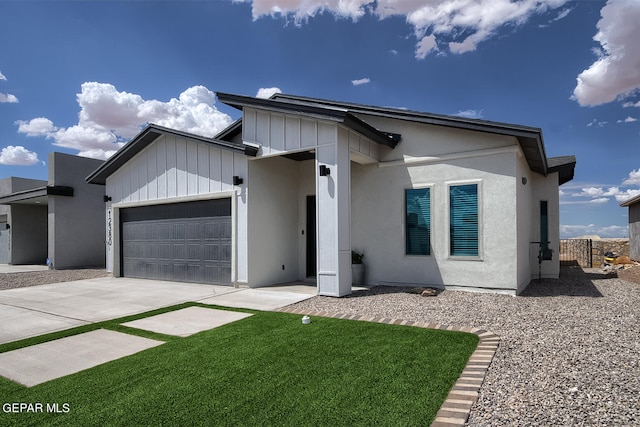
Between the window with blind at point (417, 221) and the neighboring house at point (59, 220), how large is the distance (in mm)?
15704

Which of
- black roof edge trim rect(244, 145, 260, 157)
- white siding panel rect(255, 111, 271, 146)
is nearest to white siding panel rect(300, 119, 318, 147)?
white siding panel rect(255, 111, 271, 146)

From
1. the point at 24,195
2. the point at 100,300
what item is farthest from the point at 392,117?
the point at 24,195

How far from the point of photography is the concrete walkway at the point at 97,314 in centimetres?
445

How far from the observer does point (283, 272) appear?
10633mm

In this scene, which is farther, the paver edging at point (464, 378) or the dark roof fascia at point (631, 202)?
the dark roof fascia at point (631, 202)

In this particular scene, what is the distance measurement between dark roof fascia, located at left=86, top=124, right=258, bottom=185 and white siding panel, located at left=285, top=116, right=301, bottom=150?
1.04 m

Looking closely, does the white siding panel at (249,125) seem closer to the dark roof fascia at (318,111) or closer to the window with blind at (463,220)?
the dark roof fascia at (318,111)

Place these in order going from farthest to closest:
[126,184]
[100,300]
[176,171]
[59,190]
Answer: [59,190]
[126,184]
[176,171]
[100,300]

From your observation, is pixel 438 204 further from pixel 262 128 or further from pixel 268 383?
pixel 268 383

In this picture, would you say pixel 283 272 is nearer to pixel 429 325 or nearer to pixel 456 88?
pixel 429 325

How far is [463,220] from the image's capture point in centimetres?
861

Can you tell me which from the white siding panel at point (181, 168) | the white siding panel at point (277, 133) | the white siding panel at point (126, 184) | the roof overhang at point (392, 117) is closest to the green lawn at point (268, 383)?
the roof overhang at point (392, 117)

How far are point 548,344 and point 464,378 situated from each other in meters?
1.83

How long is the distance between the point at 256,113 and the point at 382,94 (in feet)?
15.8
